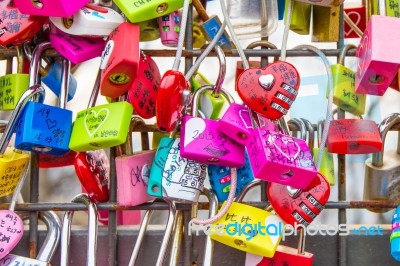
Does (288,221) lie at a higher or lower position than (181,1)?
lower

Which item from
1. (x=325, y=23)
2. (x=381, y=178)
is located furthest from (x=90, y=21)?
(x=381, y=178)

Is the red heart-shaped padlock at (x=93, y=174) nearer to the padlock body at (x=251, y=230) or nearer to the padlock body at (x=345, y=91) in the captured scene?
the padlock body at (x=251, y=230)

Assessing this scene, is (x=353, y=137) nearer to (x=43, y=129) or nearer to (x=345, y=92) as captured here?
(x=345, y=92)

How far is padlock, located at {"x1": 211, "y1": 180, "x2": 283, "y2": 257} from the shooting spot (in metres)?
0.71

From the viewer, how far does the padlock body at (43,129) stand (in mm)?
738

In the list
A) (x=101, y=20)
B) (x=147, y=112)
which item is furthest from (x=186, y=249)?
(x=101, y=20)

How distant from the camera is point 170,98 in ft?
2.28

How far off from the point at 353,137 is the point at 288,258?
0.45 feet

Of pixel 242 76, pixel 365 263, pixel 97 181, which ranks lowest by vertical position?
pixel 365 263

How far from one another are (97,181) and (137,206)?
0.17 feet

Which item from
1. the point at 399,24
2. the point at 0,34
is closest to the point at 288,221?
the point at 399,24

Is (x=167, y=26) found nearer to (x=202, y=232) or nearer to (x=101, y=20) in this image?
(x=101, y=20)

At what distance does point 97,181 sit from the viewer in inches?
30.5

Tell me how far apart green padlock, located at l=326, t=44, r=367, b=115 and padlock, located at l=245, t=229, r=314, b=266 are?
140mm
